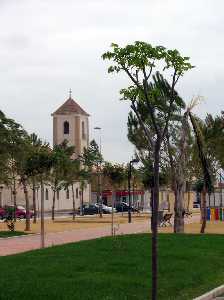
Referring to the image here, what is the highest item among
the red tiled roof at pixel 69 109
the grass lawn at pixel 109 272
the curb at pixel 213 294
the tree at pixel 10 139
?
the red tiled roof at pixel 69 109

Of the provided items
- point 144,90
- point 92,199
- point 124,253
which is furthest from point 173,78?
point 92,199

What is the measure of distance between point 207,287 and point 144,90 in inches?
191

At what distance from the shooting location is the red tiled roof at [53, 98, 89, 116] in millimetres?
102500

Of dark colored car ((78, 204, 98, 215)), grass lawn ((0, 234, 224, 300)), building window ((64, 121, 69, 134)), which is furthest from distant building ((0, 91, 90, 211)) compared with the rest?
grass lawn ((0, 234, 224, 300))

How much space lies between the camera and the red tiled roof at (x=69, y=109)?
10250cm

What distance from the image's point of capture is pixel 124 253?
18031 millimetres

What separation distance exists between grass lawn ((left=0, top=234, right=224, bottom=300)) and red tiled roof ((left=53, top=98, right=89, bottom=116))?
82227 mm

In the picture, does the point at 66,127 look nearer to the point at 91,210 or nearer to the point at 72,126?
the point at 72,126

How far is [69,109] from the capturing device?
338 feet

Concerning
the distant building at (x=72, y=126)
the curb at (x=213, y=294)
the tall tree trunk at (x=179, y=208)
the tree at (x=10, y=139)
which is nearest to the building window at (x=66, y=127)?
the distant building at (x=72, y=126)

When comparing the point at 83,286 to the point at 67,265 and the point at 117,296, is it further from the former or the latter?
the point at 67,265

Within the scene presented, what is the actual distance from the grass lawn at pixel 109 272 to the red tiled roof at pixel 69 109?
270 feet

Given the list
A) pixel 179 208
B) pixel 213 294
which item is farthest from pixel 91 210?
pixel 213 294

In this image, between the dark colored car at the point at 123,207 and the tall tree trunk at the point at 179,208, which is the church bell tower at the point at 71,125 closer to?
the dark colored car at the point at 123,207
